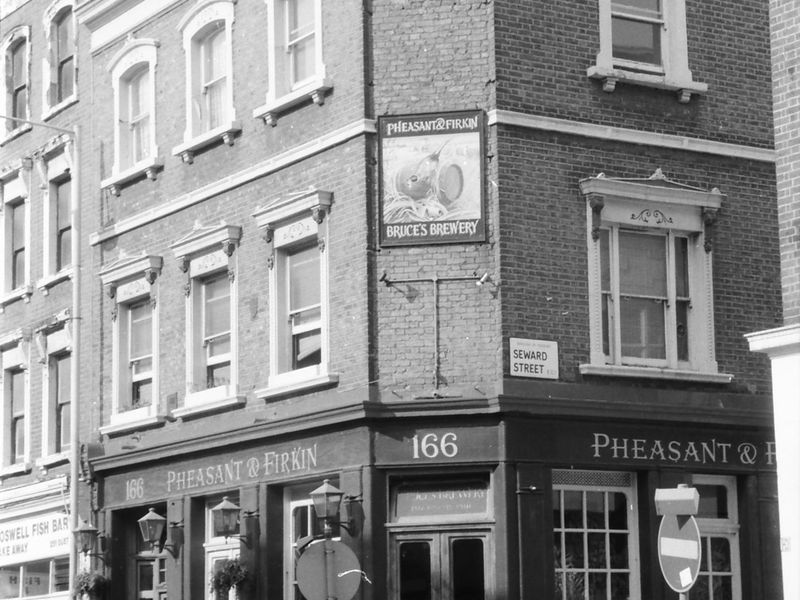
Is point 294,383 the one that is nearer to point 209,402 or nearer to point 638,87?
point 209,402

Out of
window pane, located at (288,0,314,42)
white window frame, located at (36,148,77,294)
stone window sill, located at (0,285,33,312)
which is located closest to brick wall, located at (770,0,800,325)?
window pane, located at (288,0,314,42)

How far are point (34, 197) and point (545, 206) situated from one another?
12287 millimetres

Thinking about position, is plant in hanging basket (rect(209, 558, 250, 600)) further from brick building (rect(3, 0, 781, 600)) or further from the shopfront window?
the shopfront window

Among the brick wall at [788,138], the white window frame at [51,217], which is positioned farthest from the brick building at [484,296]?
the white window frame at [51,217]

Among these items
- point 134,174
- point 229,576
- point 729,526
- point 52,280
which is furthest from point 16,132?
point 729,526

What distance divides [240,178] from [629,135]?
18.1 ft

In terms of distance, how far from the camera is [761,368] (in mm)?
23797

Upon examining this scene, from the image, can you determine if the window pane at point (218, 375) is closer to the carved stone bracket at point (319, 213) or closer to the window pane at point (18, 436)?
the carved stone bracket at point (319, 213)

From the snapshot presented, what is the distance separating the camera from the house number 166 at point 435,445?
21891 mm

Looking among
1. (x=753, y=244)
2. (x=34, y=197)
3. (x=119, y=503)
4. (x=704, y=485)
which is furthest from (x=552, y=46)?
(x=34, y=197)

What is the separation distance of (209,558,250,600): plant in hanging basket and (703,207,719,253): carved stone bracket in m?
7.47

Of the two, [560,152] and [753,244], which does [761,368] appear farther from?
[560,152]

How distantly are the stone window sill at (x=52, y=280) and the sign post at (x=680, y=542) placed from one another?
15054 millimetres

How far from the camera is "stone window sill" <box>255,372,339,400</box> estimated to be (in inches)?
902
